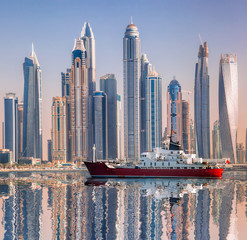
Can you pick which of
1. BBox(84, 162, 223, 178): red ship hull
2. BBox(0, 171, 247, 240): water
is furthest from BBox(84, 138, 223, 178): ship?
BBox(0, 171, 247, 240): water

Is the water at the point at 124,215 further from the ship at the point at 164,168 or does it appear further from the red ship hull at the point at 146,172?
the ship at the point at 164,168

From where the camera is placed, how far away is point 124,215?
51.5m

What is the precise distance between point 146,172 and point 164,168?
4.84 metres

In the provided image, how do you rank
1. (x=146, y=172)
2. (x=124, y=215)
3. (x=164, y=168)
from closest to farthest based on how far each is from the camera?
1. (x=124, y=215)
2. (x=164, y=168)
3. (x=146, y=172)

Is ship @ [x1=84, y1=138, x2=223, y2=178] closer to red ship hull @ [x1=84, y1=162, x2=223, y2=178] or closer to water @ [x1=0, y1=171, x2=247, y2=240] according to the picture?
red ship hull @ [x1=84, y1=162, x2=223, y2=178]

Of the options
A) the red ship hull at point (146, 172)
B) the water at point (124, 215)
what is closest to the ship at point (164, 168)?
the red ship hull at point (146, 172)

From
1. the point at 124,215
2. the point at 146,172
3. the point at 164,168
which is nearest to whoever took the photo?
the point at 124,215

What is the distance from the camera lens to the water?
4269 centimetres

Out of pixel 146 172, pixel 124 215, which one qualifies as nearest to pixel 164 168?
pixel 146 172

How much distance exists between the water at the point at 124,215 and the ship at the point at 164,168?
35485 millimetres

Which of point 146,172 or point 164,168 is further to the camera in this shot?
point 146,172

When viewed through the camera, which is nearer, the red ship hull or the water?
the water

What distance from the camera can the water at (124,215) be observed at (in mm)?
42688

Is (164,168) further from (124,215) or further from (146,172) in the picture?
(124,215)
